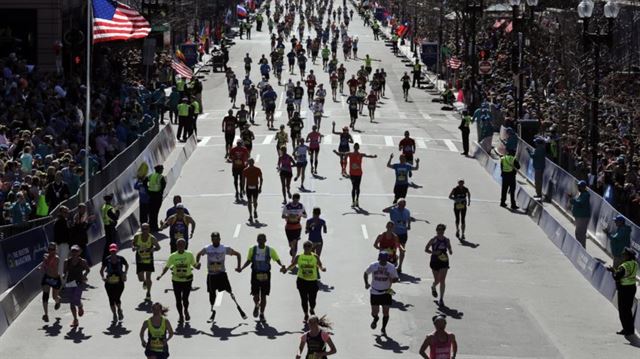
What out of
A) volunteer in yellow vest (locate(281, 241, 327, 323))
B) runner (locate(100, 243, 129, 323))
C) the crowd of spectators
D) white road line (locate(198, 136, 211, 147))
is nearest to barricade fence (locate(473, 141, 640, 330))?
volunteer in yellow vest (locate(281, 241, 327, 323))

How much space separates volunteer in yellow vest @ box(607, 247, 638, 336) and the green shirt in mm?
7274

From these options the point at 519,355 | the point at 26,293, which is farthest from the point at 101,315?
the point at 519,355

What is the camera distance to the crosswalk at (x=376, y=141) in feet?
167

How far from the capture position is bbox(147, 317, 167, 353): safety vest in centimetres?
2008

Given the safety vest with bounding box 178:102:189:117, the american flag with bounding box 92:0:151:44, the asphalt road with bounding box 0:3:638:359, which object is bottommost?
the asphalt road with bounding box 0:3:638:359

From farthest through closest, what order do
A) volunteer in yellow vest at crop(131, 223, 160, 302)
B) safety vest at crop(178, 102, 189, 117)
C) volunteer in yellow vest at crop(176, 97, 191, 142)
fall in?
volunteer in yellow vest at crop(176, 97, 191, 142)
safety vest at crop(178, 102, 189, 117)
volunteer in yellow vest at crop(131, 223, 160, 302)

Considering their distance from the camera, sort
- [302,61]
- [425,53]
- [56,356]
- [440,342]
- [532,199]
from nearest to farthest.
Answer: [440,342] < [56,356] < [532,199] < [302,61] < [425,53]

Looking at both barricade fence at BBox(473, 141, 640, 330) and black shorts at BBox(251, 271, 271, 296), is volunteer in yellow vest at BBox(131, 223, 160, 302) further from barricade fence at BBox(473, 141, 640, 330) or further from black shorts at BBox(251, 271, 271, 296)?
barricade fence at BBox(473, 141, 640, 330)

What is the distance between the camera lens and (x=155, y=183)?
32875 mm

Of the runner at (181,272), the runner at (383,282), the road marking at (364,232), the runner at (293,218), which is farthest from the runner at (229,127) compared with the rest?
the runner at (383,282)

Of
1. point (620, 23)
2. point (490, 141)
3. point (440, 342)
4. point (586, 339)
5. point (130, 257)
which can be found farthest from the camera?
point (620, 23)

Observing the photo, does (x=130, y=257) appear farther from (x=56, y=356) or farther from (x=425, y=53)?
(x=425, y=53)

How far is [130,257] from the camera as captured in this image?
100ft

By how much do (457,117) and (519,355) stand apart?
41.3m
